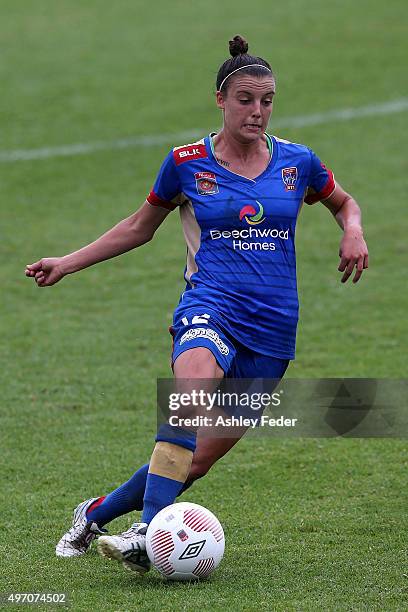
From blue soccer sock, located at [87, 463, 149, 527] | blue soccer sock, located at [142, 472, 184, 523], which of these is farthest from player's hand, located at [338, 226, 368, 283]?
blue soccer sock, located at [87, 463, 149, 527]

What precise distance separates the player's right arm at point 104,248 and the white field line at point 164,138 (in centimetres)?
1109

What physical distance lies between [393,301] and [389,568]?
6.07 meters

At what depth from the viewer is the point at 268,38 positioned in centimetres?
2180

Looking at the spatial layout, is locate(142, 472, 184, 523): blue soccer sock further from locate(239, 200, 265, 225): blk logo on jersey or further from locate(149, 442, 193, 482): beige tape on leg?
locate(239, 200, 265, 225): blk logo on jersey

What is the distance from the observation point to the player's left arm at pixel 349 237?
211 inches

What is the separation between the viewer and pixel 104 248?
5.66 m

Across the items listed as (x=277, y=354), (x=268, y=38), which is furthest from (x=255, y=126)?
(x=268, y=38)

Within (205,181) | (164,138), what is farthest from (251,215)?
(164,138)

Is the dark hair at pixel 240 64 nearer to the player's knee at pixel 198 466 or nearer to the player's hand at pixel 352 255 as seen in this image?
the player's hand at pixel 352 255

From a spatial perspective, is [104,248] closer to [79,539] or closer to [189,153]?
[189,153]

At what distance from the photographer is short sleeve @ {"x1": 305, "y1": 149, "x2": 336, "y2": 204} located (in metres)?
5.66

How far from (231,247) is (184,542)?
1334mm

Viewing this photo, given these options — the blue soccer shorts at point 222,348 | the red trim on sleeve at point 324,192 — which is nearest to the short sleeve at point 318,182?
the red trim on sleeve at point 324,192

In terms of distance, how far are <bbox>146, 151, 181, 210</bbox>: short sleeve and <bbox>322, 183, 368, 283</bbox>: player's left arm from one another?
0.74 meters
